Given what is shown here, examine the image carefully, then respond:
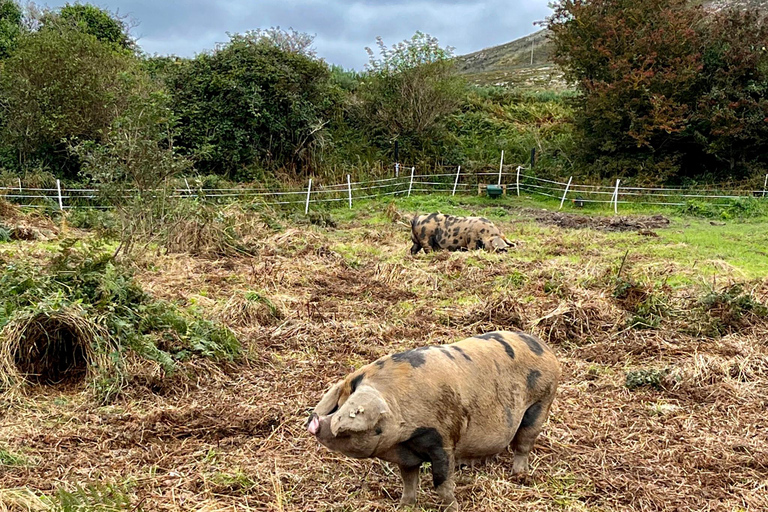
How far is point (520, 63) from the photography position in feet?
191

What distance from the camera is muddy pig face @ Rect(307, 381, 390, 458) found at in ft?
10.4

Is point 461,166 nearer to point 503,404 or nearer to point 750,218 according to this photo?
point 750,218

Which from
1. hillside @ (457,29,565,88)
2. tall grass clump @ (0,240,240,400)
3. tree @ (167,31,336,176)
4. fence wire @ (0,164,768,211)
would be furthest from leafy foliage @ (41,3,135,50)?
tall grass clump @ (0,240,240,400)

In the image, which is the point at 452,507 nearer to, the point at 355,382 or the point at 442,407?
the point at 442,407

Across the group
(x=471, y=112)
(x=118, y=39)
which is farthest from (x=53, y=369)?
(x=118, y=39)

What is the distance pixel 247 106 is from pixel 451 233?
11.3m

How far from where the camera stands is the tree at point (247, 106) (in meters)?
21.5

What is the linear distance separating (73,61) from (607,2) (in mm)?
16890

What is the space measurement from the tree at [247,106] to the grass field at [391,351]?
11.2 meters

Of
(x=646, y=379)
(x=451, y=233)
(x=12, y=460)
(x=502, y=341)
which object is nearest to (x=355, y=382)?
(x=502, y=341)

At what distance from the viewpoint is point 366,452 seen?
10.7 feet

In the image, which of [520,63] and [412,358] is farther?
[520,63]

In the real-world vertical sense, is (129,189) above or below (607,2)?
below

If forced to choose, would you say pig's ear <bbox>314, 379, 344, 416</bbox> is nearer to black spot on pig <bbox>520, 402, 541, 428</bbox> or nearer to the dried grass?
black spot on pig <bbox>520, 402, 541, 428</bbox>
